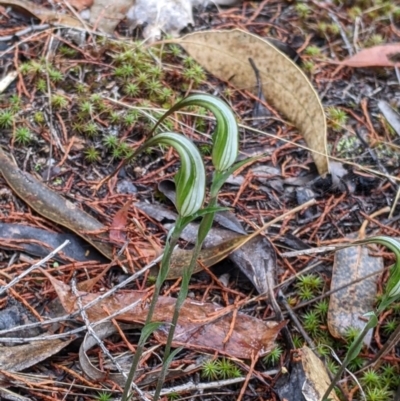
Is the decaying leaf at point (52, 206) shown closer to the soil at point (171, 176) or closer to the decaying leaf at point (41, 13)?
the soil at point (171, 176)

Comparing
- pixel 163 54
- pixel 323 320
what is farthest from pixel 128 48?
pixel 323 320

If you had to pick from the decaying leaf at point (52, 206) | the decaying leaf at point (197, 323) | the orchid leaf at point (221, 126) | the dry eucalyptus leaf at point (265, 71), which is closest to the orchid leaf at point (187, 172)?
the orchid leaf at point (221, 126)

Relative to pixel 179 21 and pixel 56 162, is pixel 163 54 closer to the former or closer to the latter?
pixel 179 21

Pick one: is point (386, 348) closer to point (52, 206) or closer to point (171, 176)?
point (171, 176)

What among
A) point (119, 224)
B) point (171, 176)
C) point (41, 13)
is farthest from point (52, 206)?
point (41, 13)

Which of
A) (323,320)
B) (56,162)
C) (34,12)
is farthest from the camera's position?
(34,12)

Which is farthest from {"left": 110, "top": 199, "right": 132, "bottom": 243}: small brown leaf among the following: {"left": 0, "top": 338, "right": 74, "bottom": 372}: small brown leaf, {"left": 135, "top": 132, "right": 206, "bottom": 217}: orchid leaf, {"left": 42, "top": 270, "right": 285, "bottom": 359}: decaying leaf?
{"left": 135, "top": 132, "right": 206, "bottom": 217}: orchid leaf
